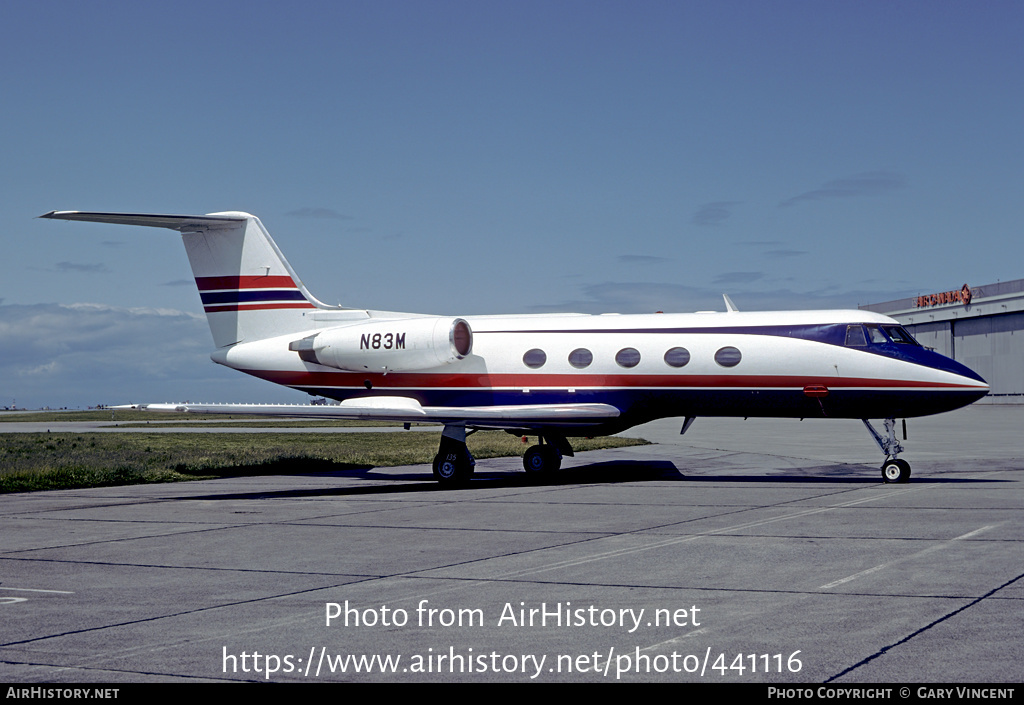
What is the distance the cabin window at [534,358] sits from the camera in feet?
70.5

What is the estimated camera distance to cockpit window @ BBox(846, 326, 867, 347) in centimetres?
1952

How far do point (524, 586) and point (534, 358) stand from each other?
1289cm

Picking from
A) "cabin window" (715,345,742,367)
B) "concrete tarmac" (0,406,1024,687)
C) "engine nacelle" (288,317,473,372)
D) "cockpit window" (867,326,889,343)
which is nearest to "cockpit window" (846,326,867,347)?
"cockpit window" (867,326,889,343)

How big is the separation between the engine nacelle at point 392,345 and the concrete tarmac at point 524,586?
14.5ft

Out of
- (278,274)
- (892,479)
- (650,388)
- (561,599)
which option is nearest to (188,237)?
(278,274)

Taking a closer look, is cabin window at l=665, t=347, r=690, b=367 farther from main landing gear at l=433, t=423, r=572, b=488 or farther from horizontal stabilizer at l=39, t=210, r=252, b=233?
horizontal stabilizer at l=39, t=210, r=252, b=233

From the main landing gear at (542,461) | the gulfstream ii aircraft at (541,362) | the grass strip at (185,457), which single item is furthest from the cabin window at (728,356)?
the grass strip at (185,457)

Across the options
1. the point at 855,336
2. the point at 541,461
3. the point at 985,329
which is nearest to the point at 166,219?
the point at 541,461

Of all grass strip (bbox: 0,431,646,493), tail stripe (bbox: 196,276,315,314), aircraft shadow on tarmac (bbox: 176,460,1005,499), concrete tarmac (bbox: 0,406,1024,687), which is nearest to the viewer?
concrete tarmac (bbox: 0,406,1024,687)

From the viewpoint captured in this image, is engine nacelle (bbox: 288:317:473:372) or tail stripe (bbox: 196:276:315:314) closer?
engine nacelle (bbox: 288:317:473:372)

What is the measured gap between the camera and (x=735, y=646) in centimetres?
659

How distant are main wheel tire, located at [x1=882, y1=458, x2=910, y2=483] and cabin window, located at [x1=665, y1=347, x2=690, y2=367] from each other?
425 centimetres

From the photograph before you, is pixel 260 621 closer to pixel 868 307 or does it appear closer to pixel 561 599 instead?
pixel 561 599

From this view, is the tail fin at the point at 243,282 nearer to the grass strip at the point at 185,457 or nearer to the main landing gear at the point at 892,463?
the grass strip at the point at 185,457
